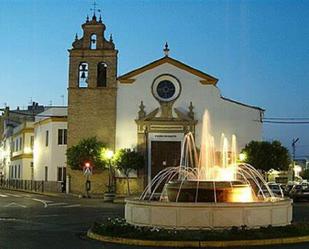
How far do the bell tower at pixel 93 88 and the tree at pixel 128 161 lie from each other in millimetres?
2037

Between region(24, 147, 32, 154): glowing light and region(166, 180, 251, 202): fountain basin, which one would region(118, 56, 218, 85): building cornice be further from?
region(166, 180, 251, 202): fountain basin

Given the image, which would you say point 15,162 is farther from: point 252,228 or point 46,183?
point 252,228

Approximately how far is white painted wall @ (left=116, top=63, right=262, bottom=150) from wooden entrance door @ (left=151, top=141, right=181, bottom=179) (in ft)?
6.35

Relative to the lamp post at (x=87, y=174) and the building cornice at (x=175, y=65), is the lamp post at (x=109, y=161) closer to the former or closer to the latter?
the lamp post at (x=87, y=174)

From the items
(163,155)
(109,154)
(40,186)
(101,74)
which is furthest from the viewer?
(40,186)

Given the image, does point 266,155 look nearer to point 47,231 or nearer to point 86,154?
point 86,154

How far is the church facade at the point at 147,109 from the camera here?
5009 centimetres

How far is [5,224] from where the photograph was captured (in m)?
21.0

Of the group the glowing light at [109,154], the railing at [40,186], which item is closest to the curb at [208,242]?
the glowing light at [109,154]

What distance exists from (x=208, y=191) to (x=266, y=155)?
3095 cm

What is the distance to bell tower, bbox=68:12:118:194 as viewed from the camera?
165ft

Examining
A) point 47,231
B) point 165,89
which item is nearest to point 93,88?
point 165,89

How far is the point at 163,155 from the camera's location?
50.2m

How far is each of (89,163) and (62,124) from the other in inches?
396
